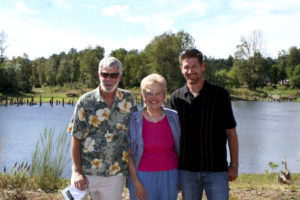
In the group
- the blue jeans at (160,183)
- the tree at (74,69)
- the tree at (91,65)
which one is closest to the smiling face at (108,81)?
the blue jeans at (160,183)

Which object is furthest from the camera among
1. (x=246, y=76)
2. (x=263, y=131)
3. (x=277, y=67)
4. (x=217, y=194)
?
(x=277, y=67)

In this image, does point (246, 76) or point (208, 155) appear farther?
point (246, 76)

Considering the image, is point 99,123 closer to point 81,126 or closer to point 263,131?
point 81,126

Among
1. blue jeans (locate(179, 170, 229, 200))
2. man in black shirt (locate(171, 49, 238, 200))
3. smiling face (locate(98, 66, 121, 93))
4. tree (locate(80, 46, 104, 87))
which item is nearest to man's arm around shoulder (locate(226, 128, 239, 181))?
man in black shirt (locate(171, 49, 238, 200))

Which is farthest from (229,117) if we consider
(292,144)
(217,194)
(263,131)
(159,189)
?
(263,131)

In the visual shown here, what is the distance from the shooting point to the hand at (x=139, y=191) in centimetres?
296

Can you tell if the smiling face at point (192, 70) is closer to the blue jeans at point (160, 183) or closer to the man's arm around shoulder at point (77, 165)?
the blue jeans at point (160, 183)

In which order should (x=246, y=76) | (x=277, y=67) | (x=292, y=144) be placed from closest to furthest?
(x=292, y=144)
(x=246, y=76)
(x=277, y=67)

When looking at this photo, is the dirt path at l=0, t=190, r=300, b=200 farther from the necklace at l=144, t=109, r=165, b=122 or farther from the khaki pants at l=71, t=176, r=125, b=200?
the necklace at l=144, t=109, r=165, b=122

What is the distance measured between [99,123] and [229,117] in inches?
50.3

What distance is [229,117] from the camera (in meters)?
2.96

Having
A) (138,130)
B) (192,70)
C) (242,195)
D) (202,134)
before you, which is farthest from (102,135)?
(242,195)

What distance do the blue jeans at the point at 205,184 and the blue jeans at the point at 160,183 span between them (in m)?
0.10

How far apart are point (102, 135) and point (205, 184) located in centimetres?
113
